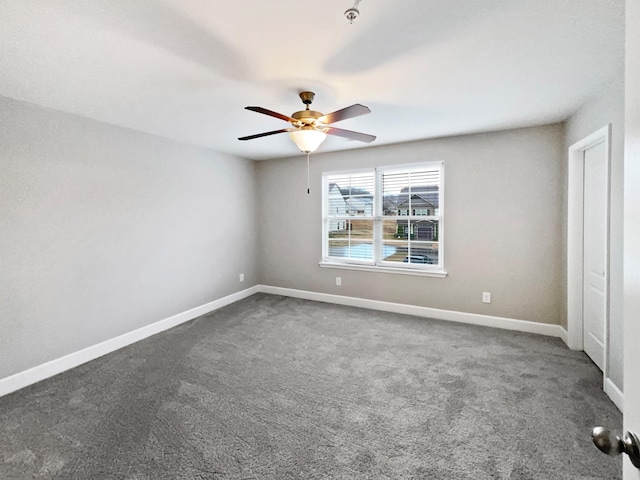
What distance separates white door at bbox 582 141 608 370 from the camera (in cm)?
269

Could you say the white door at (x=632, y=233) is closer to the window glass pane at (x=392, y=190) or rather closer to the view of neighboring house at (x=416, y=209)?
the view of neighboring house at (x=416, y=209)

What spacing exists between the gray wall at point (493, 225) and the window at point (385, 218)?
16 centimetres

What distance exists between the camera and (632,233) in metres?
0.66

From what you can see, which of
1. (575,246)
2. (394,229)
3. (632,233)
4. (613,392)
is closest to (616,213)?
(575,246)

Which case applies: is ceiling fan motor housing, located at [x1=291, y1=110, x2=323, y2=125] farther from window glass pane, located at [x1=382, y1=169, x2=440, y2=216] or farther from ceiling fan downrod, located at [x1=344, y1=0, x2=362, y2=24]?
window glass pane, located at [x1=382, y1=169, x2=440, y2=216]

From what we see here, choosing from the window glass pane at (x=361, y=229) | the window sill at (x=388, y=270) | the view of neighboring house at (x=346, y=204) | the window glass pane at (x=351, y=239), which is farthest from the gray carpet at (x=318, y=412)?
the view of neighboring house at (x=346, y=204)

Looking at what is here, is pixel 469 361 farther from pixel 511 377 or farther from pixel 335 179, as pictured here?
pixel 335 179

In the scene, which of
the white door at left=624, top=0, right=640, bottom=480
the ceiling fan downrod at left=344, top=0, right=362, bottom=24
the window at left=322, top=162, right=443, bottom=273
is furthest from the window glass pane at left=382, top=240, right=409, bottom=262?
the white door at left=624, top=0, right=640, bottom=480

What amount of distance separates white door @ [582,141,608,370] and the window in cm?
148

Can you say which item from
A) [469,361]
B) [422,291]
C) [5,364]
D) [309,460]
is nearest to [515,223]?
[422,291]

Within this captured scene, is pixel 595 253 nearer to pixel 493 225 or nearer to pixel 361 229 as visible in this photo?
pixel 493 225

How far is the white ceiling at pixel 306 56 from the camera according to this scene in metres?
1.55

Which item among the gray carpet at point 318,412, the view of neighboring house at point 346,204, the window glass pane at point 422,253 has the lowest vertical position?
the gray carpet at point 318,412

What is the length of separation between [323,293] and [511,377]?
2854 mm
